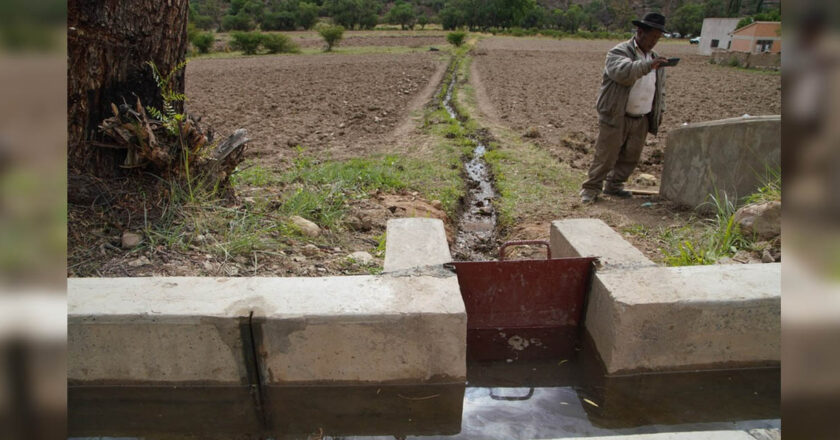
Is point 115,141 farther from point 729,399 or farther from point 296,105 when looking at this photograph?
point 296,105

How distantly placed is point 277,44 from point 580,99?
21859 mm

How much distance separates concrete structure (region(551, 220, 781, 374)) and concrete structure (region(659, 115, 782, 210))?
2.11m

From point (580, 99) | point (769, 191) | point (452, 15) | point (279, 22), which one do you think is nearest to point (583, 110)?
point (580, 99)

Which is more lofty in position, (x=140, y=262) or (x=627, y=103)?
(x=627, y=103)

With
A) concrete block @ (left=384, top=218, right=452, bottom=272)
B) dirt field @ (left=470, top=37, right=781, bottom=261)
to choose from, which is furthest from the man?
concrete block @ (left=384, top=218, right=452, bottom=272)

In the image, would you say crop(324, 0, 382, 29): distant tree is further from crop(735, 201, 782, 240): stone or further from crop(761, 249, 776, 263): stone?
crop(761, 249, 776, 263): stone

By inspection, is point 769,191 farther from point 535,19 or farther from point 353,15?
point 535,19

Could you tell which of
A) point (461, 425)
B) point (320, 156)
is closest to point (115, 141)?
point (461, 425)

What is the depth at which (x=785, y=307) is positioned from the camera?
37 centimetres

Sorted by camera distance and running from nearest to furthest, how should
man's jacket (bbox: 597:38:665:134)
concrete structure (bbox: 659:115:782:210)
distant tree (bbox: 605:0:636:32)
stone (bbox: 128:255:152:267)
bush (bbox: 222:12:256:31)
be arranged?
1. stone (bbox: 128:255:152:267)
2. concrete structure (bbox: 659:115:782:210)
3. man's jacket (bbox: 597:38:665:134)
4. bush (bbox: 222:12:256:31)
5. distant tree (bbox: 605:0:636:32)

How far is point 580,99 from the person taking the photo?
12.8m

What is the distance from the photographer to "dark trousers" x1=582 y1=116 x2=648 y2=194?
5402 millimetres

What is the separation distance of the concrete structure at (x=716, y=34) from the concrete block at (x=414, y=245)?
3358cm

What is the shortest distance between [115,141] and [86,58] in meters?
0.52
